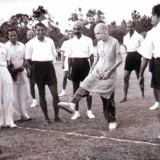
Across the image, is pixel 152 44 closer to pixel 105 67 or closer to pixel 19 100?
pixel 105 67

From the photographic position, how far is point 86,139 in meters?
7.84

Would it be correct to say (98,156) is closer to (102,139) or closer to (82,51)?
(102,139)

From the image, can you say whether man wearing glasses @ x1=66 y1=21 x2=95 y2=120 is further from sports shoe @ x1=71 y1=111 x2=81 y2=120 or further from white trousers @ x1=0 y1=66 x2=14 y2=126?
white trousers @ x1=0 y1=66 x2=14 y2=126

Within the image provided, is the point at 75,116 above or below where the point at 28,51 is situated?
below

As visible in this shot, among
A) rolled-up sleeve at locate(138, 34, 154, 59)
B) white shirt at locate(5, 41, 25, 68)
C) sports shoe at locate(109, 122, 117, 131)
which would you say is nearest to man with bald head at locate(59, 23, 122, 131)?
sports shoe at locate(109, 122, 117, 131)

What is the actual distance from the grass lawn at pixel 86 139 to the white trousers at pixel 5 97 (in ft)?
1.10

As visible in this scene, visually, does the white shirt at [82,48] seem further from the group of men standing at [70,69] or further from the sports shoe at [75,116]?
the sports shoe at [75,116]

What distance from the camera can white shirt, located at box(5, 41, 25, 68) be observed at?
33.4ft

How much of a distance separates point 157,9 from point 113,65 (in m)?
1.65

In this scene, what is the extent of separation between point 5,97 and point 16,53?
115 centimetres

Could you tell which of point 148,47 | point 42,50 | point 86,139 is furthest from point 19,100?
point 148,47

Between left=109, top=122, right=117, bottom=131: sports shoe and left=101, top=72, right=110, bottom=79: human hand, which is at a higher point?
left=101, top=72, right=110, bottom=79: human hand

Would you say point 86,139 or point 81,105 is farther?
point 81,105

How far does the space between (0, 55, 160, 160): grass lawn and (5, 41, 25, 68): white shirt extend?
1.37 m
